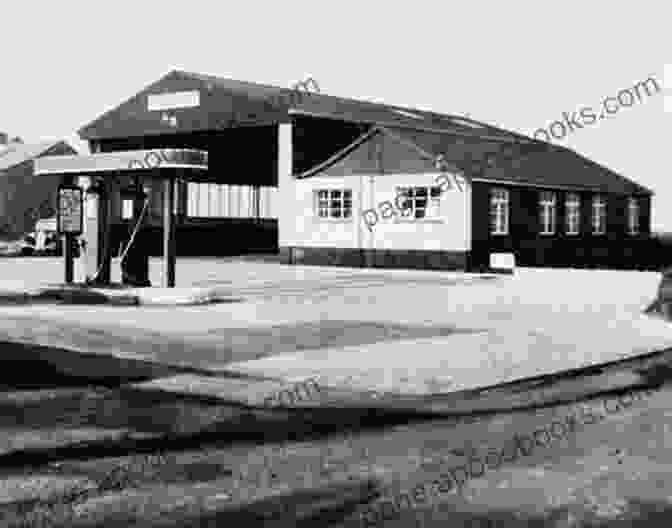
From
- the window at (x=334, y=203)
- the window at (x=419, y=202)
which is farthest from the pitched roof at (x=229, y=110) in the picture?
the window at (x=419, y=202)

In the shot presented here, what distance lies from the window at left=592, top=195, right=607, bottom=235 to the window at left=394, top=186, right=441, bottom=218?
10882 millimetres

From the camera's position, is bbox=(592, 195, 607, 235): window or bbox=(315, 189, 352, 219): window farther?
bbox=(592, 195, 607, 235): window

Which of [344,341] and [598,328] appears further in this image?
[598,328]

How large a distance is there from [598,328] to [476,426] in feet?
25.0

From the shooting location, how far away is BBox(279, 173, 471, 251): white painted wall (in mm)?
29719

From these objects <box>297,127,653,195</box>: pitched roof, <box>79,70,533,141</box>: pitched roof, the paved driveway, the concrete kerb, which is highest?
<box>79,70,533,141</box>: pitched roof

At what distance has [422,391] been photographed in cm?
865

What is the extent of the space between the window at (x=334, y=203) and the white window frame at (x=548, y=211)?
25.0ft

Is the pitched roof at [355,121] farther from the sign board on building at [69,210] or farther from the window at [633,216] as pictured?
the sign board on building at [69,210]

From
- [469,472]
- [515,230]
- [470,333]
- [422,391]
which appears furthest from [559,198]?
[469,472]

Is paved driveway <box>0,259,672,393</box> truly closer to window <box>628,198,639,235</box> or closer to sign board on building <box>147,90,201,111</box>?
sign board on building <box>147,90,201,111</box>

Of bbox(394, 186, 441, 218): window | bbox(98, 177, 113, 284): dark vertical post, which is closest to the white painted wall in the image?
bbox(394, 186, 441, 218): window

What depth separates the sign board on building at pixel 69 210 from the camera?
59.9ft

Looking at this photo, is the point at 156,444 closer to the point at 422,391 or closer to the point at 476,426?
the point at 476,426
